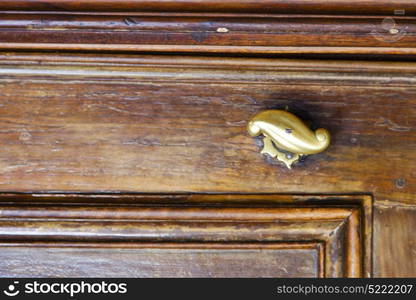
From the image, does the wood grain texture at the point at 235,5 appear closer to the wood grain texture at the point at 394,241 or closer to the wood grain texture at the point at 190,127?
the wood grain texture at the point at 190,127

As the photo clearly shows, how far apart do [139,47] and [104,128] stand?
7 centimetres

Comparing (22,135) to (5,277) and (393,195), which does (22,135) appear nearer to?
(5,277)

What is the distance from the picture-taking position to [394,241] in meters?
0.40

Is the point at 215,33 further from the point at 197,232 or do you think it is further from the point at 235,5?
the point at 197,232

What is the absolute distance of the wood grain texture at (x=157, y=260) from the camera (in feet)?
1.36

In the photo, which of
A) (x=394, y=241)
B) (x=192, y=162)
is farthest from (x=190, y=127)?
(x=394, y=241)

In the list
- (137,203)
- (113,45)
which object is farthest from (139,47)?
(137,203)

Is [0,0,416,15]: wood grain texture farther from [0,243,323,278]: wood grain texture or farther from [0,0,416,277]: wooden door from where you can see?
[0,243,323,278]: wood grain texture

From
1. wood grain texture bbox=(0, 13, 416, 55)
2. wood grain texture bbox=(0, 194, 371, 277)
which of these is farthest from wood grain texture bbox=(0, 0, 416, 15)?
wood grain texture bbox=(0, 194, 371, 277)

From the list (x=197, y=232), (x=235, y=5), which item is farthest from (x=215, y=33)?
(x=197, y=232)

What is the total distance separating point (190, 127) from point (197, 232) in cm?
8

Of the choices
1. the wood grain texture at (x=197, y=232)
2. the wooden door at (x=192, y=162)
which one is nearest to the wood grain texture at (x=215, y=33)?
the wooden door at (x=192, y=162)

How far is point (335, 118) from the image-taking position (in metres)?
0.39

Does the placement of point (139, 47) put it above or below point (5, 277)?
above
